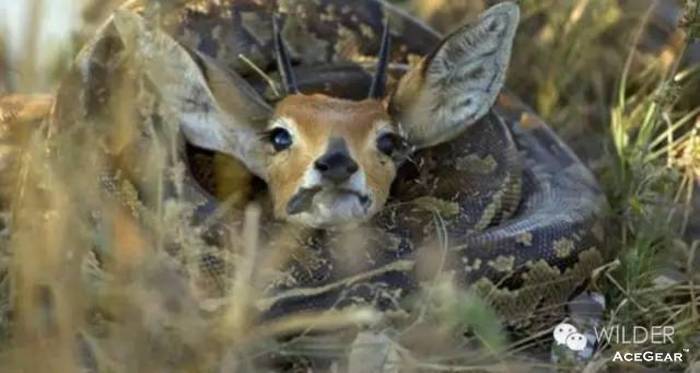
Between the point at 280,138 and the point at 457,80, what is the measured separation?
729 millimetres

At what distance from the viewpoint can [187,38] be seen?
6297 mm

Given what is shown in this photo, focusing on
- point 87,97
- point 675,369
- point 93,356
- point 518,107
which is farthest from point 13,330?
point 518,107

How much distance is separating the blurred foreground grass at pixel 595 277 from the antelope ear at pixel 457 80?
70 cm

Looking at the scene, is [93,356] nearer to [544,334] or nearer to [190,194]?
[190,194]

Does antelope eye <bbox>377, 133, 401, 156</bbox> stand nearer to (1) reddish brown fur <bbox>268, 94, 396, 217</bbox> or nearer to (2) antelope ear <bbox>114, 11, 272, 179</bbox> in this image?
(1) reddish brown fur <bbox>268, 94, 396, 217</bbox>

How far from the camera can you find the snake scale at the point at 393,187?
4.98 metres

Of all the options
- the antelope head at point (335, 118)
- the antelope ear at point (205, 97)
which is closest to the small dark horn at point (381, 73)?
the antelope head at point (335, 118)

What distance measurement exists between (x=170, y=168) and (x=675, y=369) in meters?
1.76

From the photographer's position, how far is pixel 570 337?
5012 mm

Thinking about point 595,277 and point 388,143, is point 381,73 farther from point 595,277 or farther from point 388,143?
point 595,277

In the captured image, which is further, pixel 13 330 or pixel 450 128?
pixel 450 128

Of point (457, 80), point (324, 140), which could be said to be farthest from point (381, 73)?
point (324, 140)

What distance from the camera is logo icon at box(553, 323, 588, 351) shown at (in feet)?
16.3

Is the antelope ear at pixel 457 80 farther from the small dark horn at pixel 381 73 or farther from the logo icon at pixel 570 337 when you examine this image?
the logo icon at pixel 570 337
